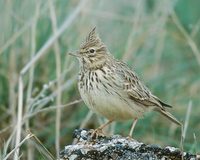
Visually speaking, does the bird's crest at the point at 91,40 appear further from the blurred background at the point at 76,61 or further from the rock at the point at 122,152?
the rock at the point at 122,152

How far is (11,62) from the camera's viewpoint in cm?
731

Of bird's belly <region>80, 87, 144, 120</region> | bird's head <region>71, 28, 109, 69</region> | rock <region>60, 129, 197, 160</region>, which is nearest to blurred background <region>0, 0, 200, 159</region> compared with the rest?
bird's head <region>71, 28, 109, 69</region>

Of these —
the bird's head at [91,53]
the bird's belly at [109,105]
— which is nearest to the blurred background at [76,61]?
the bird's head at [91,53]

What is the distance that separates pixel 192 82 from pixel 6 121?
2247 millimetres

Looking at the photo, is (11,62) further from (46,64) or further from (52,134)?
(52,134)

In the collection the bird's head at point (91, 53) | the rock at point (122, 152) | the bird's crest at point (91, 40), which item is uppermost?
the bird's crest at point (91, 40)

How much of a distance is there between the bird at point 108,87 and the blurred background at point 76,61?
2.16 feet

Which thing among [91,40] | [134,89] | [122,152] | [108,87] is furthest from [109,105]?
[122,152]

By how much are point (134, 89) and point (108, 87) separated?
1.08ft

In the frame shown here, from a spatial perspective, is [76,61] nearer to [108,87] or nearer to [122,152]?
[108,87]

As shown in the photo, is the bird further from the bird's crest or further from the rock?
the rock

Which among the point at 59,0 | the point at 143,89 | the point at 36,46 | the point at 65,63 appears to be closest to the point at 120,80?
the point at 143,89

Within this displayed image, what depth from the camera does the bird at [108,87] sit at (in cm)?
540

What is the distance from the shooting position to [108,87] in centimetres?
555
